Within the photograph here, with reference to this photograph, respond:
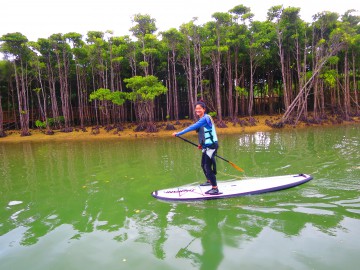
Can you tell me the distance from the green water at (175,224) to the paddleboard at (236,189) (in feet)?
0.49

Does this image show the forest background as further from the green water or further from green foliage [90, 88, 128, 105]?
the green water

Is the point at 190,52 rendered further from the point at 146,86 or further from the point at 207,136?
the point at 207,136

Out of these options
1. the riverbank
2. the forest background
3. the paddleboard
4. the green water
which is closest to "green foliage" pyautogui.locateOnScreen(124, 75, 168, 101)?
the forest background

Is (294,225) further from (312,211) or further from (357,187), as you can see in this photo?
(357,187)

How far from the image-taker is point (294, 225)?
4.15 metres

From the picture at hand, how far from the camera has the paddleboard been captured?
5.48 meters

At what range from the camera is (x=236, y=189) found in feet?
18.8

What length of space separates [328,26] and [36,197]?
68.7 feet

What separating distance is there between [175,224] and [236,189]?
5.84 feet

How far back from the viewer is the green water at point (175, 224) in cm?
344

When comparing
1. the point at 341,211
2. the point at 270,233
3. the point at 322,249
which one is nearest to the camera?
the point at 322,249

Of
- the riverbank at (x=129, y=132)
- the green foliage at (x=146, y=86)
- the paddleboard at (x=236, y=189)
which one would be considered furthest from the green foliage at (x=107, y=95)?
the paddleboard at (x=236, y=189)

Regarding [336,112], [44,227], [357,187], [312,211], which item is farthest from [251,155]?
[336,112]

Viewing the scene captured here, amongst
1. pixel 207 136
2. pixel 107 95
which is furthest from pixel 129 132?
pixel 207 136
